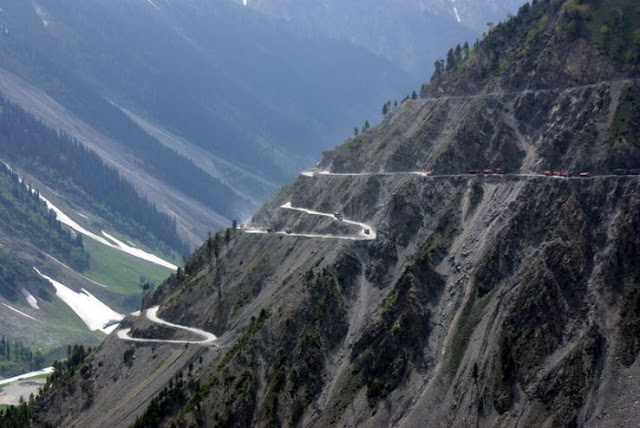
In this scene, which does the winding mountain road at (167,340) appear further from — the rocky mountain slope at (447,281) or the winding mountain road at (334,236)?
the winding mountain road at (334,236)

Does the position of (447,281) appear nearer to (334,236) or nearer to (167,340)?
(334,236)

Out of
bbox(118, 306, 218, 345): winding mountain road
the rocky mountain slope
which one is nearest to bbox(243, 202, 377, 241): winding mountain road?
the rocky mountain slope

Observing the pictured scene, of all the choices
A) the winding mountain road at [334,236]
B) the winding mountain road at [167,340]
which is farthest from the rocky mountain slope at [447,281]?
the winding mountain road at [167,340]

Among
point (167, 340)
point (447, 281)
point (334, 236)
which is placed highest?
point (334, 236)

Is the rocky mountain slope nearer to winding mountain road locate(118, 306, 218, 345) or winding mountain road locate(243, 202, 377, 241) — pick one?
winding mountain road locate(243, 202, 377, 241)

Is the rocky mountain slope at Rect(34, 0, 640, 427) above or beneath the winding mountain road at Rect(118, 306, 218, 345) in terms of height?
above

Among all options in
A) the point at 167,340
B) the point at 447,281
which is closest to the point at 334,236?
the point at 447,281

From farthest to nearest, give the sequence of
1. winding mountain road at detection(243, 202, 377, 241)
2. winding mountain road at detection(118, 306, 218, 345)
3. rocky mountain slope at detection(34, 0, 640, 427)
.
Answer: winding mountain road at detection(118, 306, 218, 345) → winding mountain road at detection(243, 202, 377, 241) → rocky mountain slope at detection(34, 0, 640, 427)

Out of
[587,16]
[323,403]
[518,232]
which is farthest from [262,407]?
[587,16]

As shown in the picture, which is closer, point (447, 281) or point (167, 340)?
point (447, 281)
